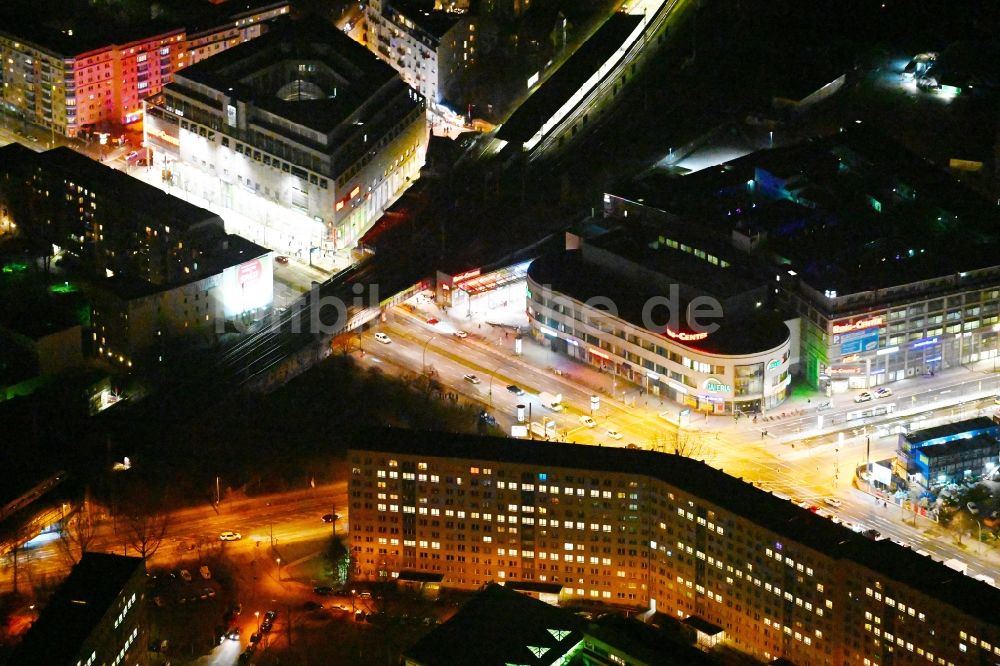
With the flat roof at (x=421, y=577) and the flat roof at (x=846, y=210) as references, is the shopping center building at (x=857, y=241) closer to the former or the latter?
the flat roof at (x=846, y=210)

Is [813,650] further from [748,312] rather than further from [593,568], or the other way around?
[748,312]

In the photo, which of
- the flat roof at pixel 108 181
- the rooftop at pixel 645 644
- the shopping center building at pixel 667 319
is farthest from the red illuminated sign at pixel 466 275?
the rooftop at pixel 645 644

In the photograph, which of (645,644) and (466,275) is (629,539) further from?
(466,275)

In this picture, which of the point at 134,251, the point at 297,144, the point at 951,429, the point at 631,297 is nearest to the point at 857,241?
the point at 631,297

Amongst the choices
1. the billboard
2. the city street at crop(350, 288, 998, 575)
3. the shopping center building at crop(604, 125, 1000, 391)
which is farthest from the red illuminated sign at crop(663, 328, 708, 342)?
the billboard

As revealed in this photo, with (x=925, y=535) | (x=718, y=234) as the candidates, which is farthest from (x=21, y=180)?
(x=925, y=535)
